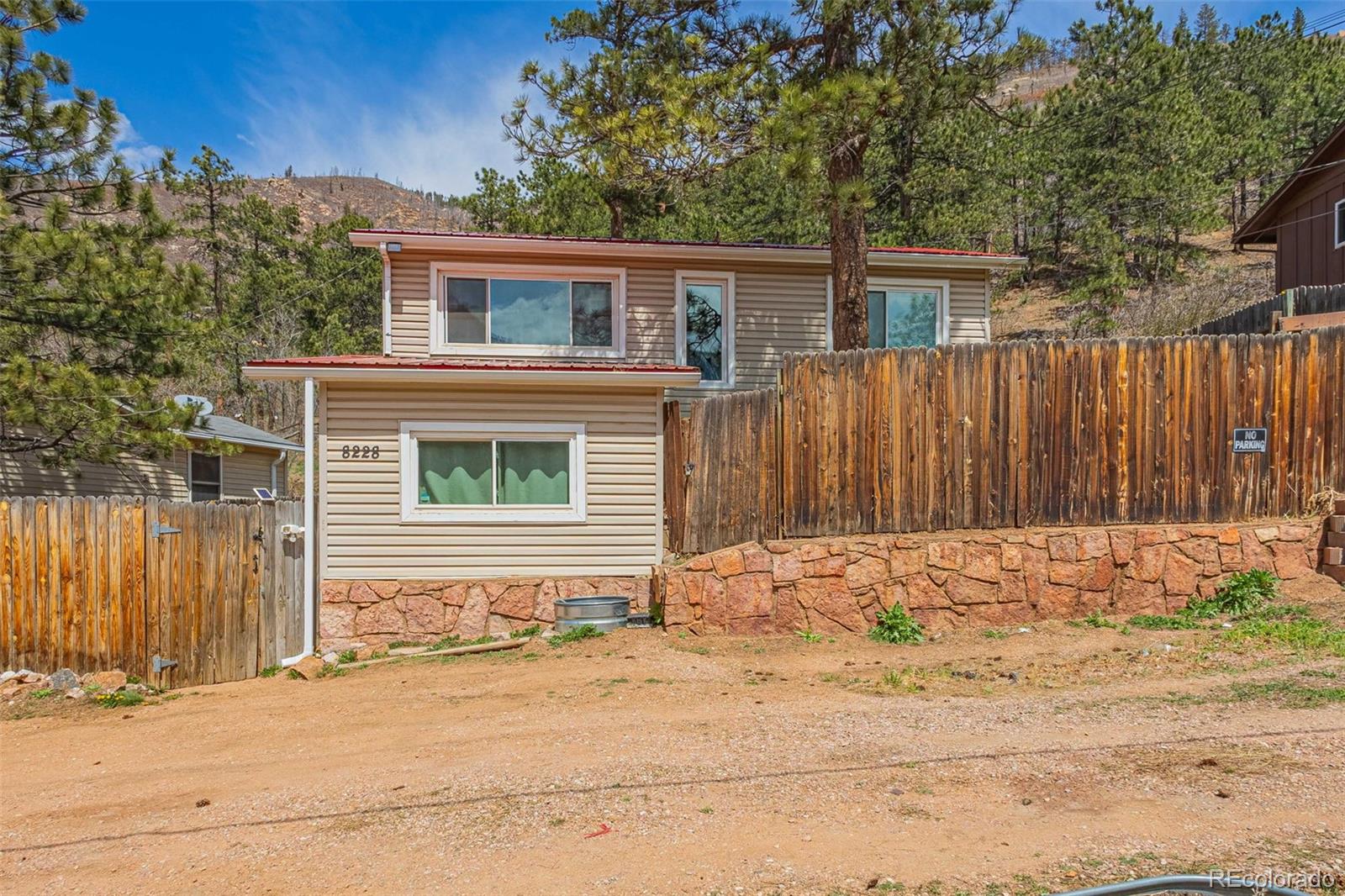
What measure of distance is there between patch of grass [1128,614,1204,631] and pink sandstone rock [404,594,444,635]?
25.8 ft

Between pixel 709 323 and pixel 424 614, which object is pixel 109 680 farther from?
pixel 709 323

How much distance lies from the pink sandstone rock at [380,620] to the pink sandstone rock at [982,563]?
22.0 ft

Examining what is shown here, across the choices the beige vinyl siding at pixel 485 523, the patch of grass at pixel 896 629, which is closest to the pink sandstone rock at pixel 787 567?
the patch of grass at pixel 896 629

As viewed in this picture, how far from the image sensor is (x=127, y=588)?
27.6 ft

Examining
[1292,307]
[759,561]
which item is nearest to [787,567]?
[759,561]

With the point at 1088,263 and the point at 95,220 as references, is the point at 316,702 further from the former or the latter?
the point at 1088,263

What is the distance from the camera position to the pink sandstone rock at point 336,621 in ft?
32.9

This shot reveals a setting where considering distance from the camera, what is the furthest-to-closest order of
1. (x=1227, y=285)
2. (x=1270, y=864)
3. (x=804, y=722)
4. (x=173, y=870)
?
(x=1227, y=285) → (x=804, y=722) → (x=173, y=870) → (x=1270, y=864)

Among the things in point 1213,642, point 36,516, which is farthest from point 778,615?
point 36,516

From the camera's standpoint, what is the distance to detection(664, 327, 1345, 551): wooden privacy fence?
9.13m

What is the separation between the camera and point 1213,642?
772 centimetres

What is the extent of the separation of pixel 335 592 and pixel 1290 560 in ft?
35.6

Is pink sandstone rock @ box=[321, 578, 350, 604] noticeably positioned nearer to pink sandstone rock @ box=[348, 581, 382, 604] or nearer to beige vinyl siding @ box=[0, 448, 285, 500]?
pink sandstone rock @ box=[348, 581, 382, 604]

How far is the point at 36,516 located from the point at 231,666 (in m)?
2.41
